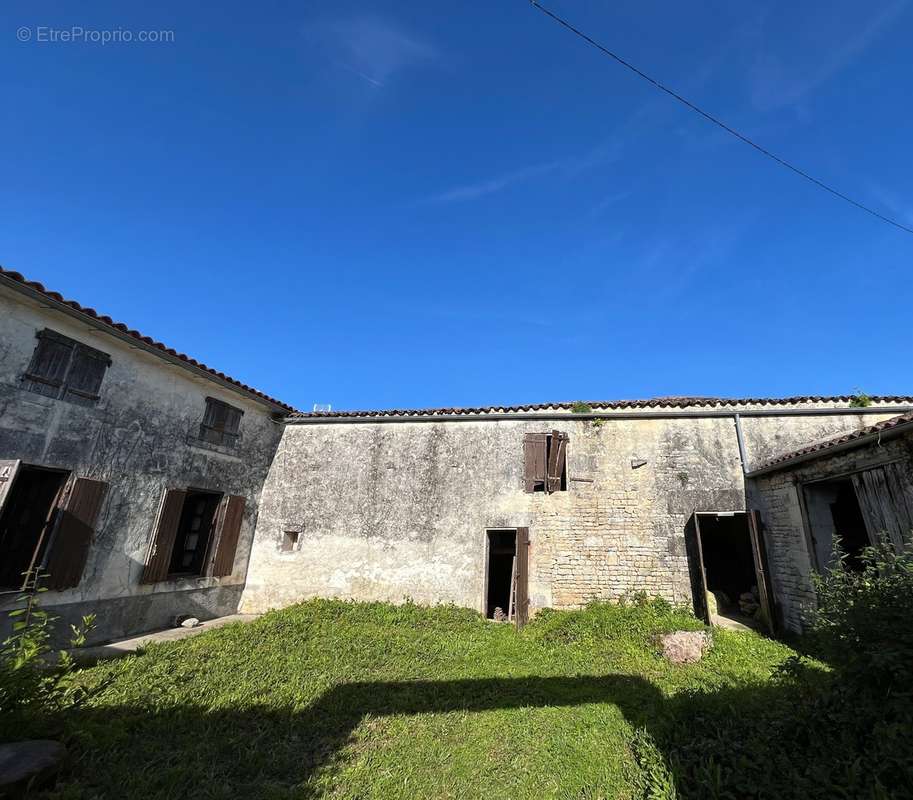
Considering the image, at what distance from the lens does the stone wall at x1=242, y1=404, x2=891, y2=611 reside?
9.21 m

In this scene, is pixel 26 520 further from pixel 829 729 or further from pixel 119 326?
pixel 829 729

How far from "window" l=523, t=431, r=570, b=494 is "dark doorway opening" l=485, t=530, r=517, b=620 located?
4.28ft

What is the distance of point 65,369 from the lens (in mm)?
7258

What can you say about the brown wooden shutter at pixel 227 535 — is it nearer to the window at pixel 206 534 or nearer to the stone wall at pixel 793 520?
the window at pixel 206 534

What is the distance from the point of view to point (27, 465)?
6781 millimetres

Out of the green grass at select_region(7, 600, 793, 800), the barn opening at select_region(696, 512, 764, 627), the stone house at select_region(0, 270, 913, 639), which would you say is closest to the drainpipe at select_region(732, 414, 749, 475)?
the stone house at select_region(0, 270, 913, 639)

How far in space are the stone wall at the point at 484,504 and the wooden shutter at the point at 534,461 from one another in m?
0.18

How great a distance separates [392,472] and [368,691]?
18.4 ft

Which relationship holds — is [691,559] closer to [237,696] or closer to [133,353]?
[237,696]

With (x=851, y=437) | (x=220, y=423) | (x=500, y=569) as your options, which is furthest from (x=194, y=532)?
(x=851, y=437)

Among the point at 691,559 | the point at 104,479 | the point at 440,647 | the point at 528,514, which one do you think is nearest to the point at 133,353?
the point at 104,479

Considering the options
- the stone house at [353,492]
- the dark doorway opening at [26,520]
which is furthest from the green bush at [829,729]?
the dark doorway opening at [26,520]

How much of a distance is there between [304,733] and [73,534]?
18.8 feet

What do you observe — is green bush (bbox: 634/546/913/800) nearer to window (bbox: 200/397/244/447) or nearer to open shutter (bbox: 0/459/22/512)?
open shutter (bbox: 0/459/22/512)
